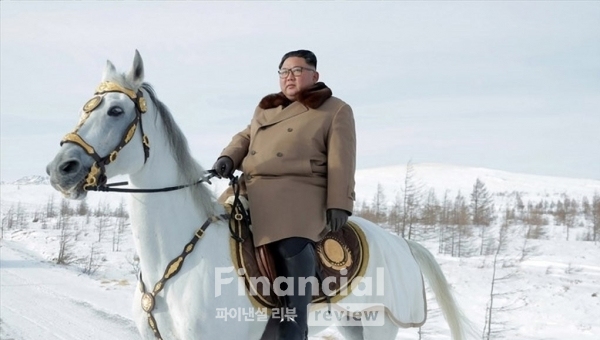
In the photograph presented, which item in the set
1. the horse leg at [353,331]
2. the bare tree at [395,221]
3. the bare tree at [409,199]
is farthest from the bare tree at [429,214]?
the horse leg at [353,331]

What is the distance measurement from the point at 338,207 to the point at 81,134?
1496 millimetres

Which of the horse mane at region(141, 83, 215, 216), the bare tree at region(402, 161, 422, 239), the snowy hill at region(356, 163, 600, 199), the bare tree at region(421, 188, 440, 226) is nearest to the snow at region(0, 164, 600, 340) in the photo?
the horse mane at region(141, 83, 215, 216)

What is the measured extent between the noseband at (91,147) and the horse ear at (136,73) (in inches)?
2.2

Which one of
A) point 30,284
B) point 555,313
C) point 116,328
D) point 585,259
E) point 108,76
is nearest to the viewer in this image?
point 108,76

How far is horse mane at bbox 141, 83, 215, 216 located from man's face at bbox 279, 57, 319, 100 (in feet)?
2.56

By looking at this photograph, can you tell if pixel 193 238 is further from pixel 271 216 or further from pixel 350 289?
pixel 350 289

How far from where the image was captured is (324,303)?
367cm

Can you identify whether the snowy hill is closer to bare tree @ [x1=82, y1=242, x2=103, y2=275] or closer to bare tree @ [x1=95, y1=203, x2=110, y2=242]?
bare tree @ [x1=95, y1=203, x2=110, y2=242]

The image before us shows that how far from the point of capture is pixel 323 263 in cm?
357

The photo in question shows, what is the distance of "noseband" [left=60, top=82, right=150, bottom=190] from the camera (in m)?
2.72

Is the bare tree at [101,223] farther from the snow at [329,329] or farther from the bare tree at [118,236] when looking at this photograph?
the snow at [329,329]

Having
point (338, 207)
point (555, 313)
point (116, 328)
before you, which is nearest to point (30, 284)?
point (116, 328)

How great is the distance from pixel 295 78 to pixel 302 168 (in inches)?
25.5

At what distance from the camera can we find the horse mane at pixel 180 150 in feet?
10.5
